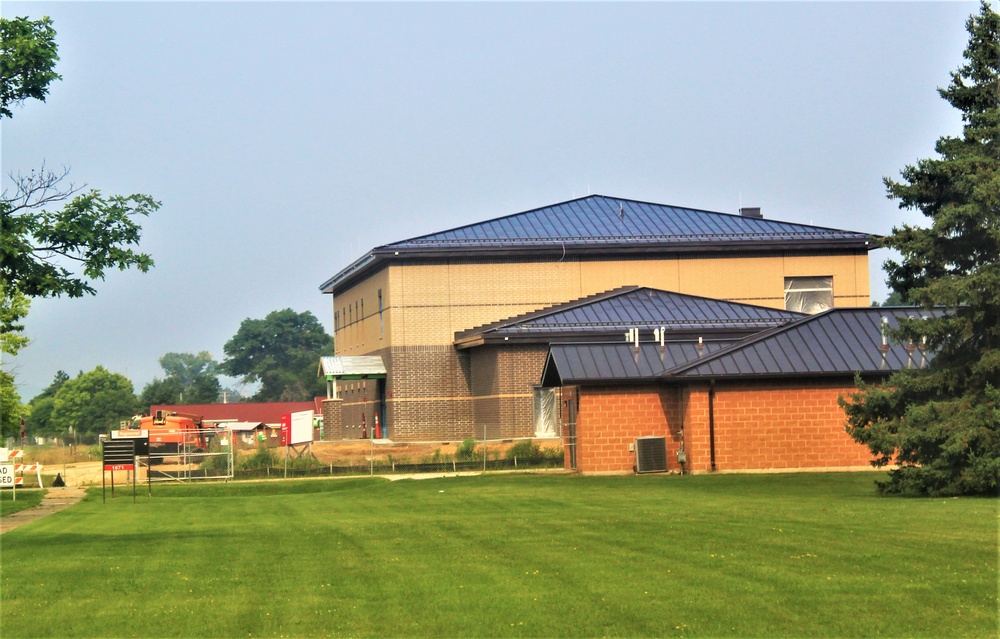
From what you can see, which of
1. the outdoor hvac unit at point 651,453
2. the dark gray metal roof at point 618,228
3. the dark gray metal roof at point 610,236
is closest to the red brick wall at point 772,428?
the outdoor hvac unit at point 651,453

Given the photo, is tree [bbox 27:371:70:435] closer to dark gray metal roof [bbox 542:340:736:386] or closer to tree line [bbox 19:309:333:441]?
tree line [bbox 19:309:333:441]

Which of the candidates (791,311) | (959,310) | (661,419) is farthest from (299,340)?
(959,310)

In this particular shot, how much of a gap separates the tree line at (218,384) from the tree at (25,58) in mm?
102921

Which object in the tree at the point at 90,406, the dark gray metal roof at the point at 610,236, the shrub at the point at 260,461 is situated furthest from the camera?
the tree at the point at 90,406

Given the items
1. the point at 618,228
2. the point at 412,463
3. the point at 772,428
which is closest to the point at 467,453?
the point at 412,463

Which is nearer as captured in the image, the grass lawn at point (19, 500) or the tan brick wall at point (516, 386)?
the grass lawn at point (19, 500)

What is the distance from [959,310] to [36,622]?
1823 cm

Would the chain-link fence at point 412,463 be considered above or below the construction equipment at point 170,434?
below

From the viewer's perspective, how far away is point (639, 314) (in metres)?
49.5

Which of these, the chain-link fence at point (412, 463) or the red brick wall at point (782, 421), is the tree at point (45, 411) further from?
the red brick wall at point (782, 421)

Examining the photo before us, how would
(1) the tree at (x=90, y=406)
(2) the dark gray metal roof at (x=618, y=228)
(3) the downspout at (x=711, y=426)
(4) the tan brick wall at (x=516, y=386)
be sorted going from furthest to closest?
(1) the tree at (x=90, y=406) < (2) the dark gray metal roof at (x=618, y=228) < (4) the tan brick wall at (x=516, y=386) < (3) the downspout at (x=711, y=426)

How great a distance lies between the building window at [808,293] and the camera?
57.2 m

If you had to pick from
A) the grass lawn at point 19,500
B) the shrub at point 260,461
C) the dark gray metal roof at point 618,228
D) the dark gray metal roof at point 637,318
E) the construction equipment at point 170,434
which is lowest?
the grass lawn at point 19,500

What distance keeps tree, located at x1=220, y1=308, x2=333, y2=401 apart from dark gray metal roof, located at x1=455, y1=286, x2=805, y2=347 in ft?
363
